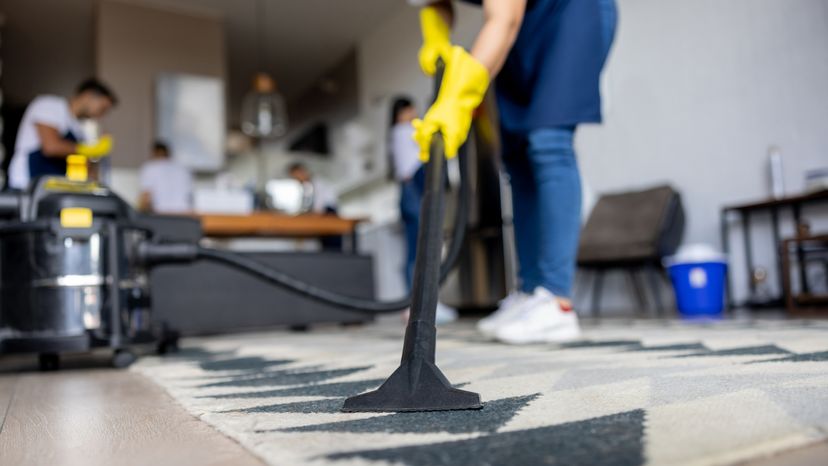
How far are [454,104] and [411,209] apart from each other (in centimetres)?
209

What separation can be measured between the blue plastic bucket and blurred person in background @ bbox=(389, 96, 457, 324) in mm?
981

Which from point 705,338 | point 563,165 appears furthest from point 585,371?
point 563,165

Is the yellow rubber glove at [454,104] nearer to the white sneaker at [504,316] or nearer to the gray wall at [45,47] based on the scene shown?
the white sneaker at [504,316]

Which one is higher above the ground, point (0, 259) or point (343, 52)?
point (343, 52)

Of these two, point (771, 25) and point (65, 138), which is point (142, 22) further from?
point (771, 25)

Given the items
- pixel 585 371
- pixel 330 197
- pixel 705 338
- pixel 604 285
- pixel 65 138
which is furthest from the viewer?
pixel 330 197

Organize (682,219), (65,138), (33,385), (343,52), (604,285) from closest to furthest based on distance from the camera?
(33,385) → (65,138) → (682,219) → (604,285) → (343,52)

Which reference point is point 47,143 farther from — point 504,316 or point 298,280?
point 504,316

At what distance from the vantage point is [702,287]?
8.57 feet

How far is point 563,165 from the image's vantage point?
140 centimetres

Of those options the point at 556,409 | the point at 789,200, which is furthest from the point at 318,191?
the point at 556,409

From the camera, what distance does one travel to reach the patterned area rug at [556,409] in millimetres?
Result: 395

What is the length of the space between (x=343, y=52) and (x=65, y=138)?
4781mm

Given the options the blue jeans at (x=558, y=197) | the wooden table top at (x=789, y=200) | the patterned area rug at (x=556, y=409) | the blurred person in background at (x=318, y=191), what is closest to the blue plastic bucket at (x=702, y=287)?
the wooden table top at (x=789, y=200)
